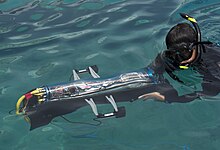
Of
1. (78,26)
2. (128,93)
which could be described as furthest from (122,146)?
(78,26)

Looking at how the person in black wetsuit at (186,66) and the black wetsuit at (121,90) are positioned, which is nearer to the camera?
the person in black wetsuit at (186,66)

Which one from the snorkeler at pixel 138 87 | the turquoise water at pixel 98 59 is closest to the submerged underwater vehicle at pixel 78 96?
the snorkeler at pixel 138 87

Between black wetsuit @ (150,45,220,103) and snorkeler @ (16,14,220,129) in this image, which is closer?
snorkeler @ (16,14,220,129)

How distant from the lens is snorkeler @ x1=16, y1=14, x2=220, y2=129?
4617 mm

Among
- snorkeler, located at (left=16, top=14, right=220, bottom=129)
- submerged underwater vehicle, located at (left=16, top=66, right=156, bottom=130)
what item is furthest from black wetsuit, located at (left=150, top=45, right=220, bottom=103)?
submerged underwater vehicle, located at (left=16, top=66, right=156, bottom=130)

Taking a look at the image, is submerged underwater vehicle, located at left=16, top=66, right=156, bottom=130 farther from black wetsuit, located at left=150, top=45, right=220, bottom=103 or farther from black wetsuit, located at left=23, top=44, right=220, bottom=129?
black wetsuit, located at left=150, top=45, right=220, bottom=103

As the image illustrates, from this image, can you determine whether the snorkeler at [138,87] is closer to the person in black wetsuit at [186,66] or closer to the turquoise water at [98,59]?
the person in black wetsuit at [186,66]

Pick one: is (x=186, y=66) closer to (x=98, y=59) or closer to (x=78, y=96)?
(x=78, y=96)

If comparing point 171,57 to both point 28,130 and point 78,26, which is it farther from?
point 78,26

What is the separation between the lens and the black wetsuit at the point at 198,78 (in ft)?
15.7

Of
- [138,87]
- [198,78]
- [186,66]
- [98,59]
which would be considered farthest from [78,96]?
[198,78]

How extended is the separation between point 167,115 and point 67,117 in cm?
126

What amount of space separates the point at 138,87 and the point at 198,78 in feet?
2.95

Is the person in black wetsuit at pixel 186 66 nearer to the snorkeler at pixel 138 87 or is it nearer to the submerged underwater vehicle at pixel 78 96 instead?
the snorkeler at pixel 138 87
